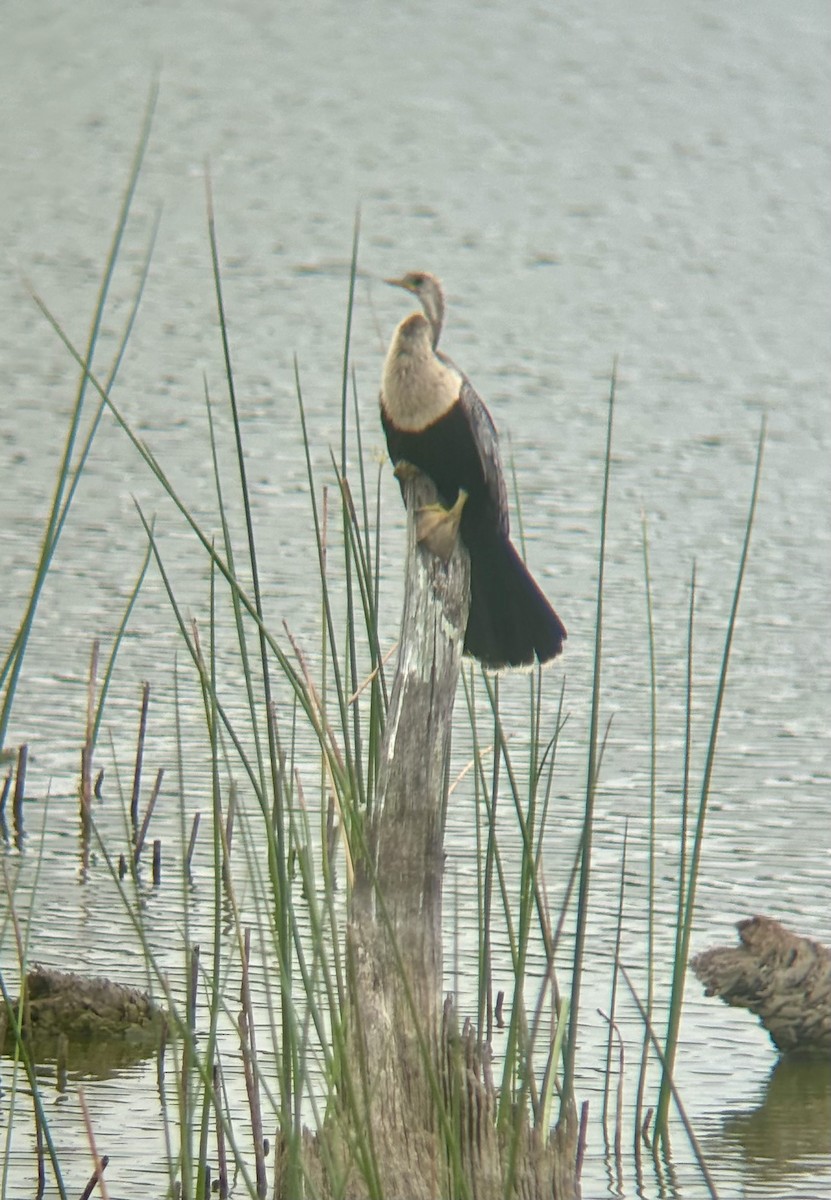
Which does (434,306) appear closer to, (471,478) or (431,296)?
(431,296)

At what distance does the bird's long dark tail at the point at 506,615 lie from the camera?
2.94 metres

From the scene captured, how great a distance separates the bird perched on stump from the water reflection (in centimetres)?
107

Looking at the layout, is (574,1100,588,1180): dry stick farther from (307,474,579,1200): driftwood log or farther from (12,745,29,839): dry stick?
(12,745,29,839): dry stick

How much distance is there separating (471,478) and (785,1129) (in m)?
1.47

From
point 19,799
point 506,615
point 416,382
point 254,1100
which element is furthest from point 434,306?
point 19,799

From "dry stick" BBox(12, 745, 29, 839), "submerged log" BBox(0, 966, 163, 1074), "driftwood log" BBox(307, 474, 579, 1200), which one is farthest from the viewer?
"dry stick" BBox(12, 745, 29, 839)

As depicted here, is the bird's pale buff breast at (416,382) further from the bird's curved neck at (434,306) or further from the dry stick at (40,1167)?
A: the dry stick at (40,1167)

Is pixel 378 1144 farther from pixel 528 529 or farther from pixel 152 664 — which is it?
pixel 528 529

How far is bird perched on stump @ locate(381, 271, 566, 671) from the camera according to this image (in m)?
2.93

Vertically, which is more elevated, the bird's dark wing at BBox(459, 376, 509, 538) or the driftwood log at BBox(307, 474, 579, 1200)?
the bird's dark wing at BBox(459, 376, 509, 538)

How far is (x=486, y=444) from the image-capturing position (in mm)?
2953

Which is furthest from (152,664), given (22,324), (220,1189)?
(22,324)

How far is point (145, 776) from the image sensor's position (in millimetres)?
5109

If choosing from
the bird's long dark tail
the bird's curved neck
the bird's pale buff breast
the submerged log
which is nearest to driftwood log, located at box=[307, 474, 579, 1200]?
the bird's long dark tail
